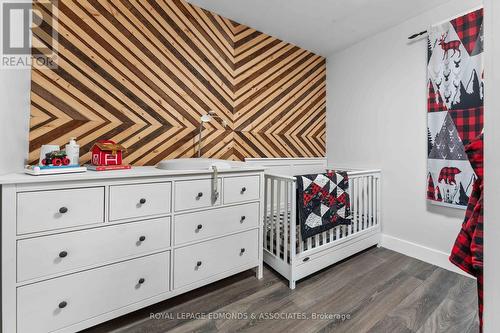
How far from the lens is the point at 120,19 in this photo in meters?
1.89

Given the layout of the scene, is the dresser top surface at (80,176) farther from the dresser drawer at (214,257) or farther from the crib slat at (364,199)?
the crib slat at (364,199)

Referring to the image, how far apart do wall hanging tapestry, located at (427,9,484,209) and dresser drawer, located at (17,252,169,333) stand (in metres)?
2.36

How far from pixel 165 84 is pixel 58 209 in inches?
51.9

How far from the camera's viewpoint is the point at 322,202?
198 cm

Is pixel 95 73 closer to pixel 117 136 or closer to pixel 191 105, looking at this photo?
pixel 117 136

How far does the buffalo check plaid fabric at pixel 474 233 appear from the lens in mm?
647

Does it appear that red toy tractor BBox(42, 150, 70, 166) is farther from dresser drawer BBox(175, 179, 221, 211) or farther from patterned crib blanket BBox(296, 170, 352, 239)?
patterned crib blanket BBox(296, 170, 352, 239)

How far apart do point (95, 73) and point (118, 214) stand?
1.15 m

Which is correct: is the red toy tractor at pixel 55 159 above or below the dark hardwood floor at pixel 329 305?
above

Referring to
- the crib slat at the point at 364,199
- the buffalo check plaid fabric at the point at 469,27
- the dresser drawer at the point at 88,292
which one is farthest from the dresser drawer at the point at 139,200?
the buffalo check plaid fabric at the point at 469,27

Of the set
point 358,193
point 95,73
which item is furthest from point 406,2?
point 95,73

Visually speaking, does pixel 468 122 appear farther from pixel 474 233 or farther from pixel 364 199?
pixel 474 233

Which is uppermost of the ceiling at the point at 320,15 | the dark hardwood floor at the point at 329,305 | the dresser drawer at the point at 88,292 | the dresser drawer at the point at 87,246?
the ceiling at the point at 320,15
